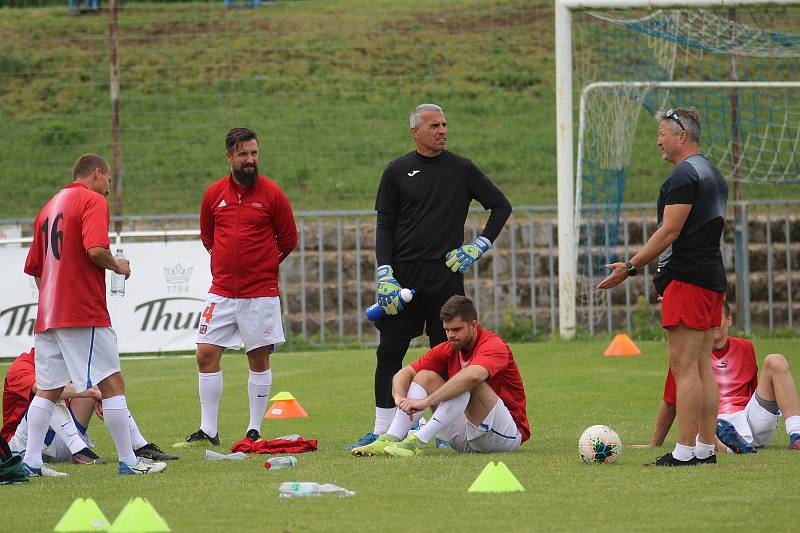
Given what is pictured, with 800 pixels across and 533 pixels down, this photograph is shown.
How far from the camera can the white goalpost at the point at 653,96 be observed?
51.1ft

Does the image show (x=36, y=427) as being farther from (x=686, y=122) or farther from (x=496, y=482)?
(x=686, y=122)

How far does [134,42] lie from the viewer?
25797 millimetres

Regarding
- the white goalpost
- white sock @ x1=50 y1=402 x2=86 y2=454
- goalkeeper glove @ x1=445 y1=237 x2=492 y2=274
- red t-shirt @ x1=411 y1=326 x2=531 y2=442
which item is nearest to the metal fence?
the white goalpost

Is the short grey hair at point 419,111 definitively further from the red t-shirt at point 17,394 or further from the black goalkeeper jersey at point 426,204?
the red t-shirt at point 17,394

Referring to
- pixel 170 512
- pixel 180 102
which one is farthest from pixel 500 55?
pixel 170 512

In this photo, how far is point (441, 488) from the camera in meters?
6.73

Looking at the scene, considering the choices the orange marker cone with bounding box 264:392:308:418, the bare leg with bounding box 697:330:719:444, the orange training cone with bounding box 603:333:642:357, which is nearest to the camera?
the bare leg with bounding box 697:330:719:444

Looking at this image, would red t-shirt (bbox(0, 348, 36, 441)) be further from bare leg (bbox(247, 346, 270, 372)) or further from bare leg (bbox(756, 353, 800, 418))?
bare leg (bbox(756, 353, 800, 418))

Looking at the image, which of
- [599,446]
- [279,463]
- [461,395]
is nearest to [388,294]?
[461,395]

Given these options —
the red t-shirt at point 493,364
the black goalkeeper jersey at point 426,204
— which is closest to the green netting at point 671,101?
the black goalkeeper jersey at point 426,204

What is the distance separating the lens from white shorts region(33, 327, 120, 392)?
24.7 ft

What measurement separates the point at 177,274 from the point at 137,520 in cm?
1092

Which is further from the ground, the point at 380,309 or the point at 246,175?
the point at 246,175

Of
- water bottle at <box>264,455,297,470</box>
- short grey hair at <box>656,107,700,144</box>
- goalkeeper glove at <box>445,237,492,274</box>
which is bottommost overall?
water bottle at <box>264,455,297,470</box>
